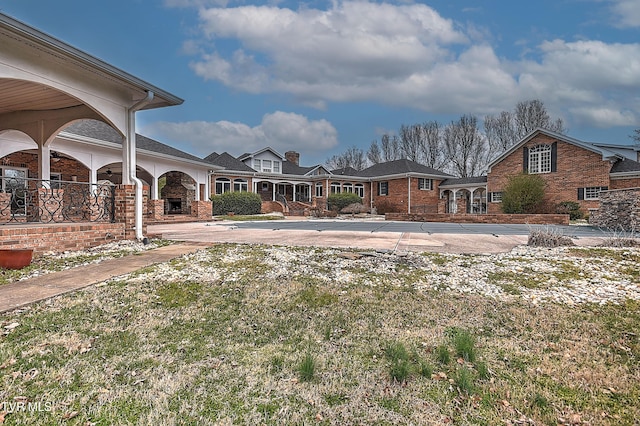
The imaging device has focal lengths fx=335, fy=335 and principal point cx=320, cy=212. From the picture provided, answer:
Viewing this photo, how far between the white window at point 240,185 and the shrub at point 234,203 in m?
3.37

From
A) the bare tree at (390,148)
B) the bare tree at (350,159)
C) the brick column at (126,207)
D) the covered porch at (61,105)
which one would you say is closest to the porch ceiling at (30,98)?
the covered porch at (61,105)

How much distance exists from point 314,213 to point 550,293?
2337 cm

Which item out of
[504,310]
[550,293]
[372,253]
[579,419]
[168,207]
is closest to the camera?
[579,419]

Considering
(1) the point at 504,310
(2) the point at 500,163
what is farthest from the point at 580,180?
(1) the point at 504,310

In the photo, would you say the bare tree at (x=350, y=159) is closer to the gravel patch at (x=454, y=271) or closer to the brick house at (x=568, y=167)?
the brick house at (x=568, y=167)

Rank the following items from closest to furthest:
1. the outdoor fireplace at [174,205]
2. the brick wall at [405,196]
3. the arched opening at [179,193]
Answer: the arched opening at [179,193] < the outdoor fireplace at [174,205] < the brick wall at [405,196]

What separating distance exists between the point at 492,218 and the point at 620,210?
5.59 meters

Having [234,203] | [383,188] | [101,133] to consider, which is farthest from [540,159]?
[101,133]

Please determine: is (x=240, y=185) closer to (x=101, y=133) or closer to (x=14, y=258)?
(x=101, y=133)

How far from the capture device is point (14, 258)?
4.90 meters

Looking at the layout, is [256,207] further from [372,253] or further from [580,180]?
[580,180]

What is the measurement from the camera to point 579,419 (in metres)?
1.92

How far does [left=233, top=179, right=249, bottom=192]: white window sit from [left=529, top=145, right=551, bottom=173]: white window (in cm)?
2258

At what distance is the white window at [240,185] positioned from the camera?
28.6 m
